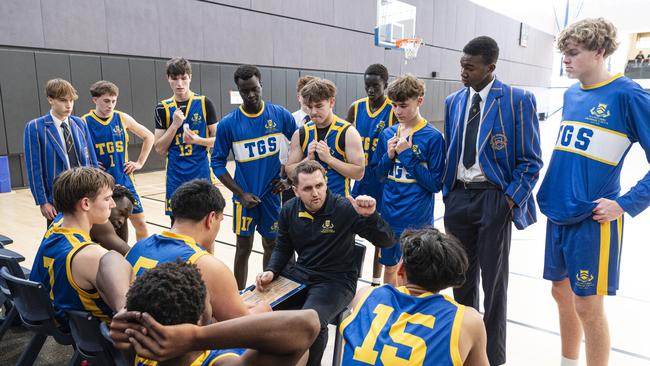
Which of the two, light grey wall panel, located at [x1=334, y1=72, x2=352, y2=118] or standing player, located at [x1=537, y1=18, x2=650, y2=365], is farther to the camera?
light grey wall panel, located at [x1=334, y1=72, x2=352, y2=118]

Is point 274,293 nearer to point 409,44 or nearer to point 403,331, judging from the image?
point 403,331

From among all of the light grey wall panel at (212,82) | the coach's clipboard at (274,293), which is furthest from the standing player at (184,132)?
the light grey wall panel at (212,82)

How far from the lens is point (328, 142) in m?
3.35

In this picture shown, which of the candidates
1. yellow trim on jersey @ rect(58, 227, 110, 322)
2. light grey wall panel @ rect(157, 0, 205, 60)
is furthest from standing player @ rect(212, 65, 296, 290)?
light grey wall panel @ rect(157, 0, 205, 60)

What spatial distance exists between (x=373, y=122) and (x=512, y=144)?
5.68 feet

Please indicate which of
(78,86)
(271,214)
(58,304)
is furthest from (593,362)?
(78,86)

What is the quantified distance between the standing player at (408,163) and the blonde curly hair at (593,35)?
101 centimetres

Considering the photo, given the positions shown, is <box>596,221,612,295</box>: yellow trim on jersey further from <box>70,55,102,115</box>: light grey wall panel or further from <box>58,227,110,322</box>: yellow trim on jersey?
<box>70,55,102,115</box>: light grey wall panel

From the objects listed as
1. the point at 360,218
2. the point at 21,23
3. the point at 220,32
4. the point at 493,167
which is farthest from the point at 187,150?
the point at 220,32

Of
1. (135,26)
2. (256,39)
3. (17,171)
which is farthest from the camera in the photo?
(256,39)

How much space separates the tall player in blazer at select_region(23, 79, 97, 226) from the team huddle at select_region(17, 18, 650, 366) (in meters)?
0.01

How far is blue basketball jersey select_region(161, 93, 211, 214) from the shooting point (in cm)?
401

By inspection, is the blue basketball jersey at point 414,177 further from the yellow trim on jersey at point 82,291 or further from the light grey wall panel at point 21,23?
the light grey wall panel at point 21,23

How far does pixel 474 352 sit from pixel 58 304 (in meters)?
1.80
